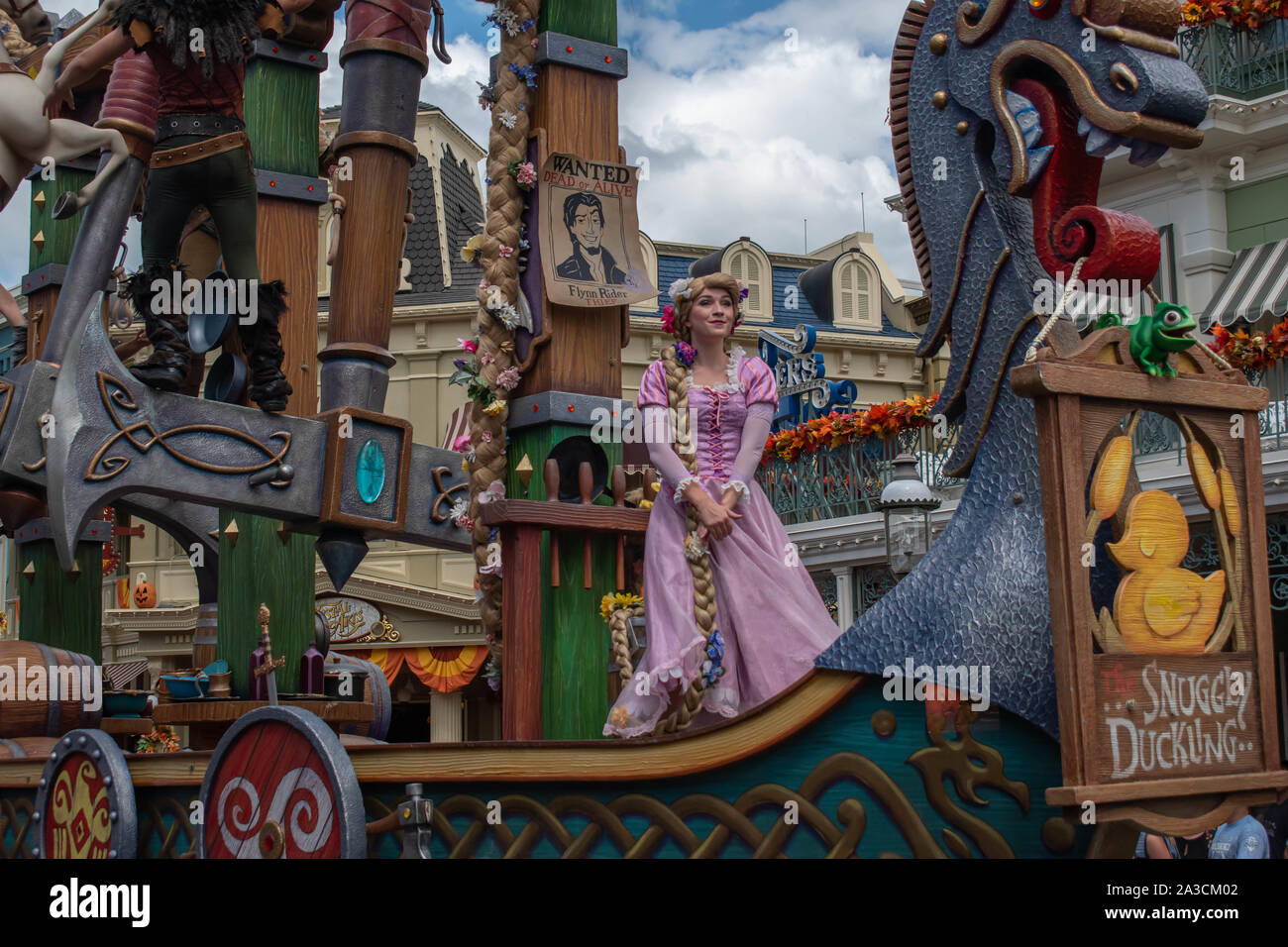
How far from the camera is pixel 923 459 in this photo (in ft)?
46.3

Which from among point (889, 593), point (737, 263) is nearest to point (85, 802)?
point (889, 593)

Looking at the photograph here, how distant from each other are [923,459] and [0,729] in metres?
9.58

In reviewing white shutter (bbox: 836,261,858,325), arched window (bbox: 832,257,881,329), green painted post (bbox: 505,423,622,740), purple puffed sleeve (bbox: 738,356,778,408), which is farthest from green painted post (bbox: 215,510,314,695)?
white shutter (bbox: 836,261,858,325)

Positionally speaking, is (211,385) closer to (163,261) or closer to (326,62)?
(163,261)

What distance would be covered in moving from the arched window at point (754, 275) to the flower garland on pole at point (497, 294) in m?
16.4

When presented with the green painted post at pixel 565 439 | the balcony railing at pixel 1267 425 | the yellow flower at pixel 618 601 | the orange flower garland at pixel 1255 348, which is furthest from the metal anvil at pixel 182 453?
the balcony railing at pixel 1267 425

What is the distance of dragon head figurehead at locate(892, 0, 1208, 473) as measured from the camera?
11.1 feet

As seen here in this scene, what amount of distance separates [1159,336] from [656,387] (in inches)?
82.7

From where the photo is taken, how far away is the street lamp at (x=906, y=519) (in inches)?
350

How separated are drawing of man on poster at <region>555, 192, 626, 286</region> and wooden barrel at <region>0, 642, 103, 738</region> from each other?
9.78 ft

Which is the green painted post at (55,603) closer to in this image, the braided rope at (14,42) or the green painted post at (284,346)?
the green painted post at (284,346)

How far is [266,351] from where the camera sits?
6445 millimetres

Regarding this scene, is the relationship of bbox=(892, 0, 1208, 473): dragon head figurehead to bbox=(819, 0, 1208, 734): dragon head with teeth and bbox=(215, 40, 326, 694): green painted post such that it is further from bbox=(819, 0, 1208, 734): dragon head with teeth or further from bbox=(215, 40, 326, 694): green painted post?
bbox=(215, 40, 326, 694): green painted post
